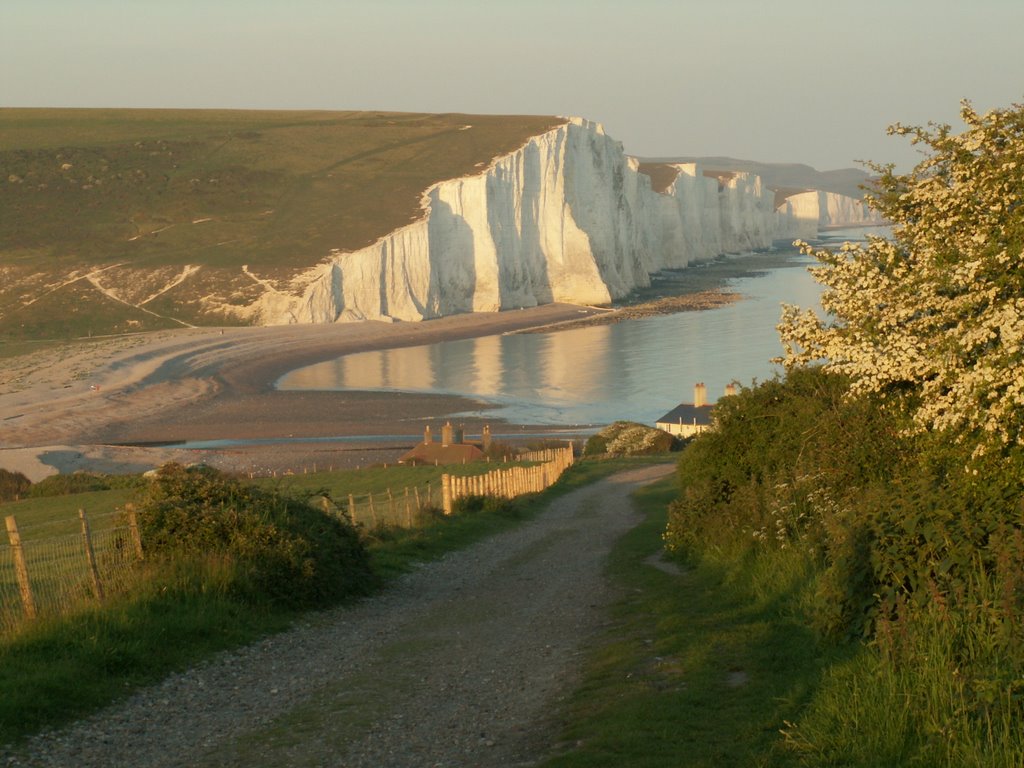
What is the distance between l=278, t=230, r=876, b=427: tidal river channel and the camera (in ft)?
218

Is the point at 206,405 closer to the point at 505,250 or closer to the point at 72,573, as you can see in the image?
the point at 505,250

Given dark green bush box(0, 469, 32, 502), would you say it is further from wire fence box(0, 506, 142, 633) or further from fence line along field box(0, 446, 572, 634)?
wire fence box(0, 506, 142, 633)

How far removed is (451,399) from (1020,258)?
59.3m

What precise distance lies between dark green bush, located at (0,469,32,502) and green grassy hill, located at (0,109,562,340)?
161 feet

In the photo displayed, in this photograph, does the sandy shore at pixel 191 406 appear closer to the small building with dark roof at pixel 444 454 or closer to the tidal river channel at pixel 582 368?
the small building with dark roof at pixel 444 454

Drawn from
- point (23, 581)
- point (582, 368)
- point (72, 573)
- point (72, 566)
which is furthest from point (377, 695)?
point (582, 368)

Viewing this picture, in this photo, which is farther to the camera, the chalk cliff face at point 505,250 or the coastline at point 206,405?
the chalk cliff face at point 505,250

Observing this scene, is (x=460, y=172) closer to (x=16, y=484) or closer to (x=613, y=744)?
(x=16, y=484)

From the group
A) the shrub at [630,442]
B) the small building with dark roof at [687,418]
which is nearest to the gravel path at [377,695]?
the shrub at [630,442]

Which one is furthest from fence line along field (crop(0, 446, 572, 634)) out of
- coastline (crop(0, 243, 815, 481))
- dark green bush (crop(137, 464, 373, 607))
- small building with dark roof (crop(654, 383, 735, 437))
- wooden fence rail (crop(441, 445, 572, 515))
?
small building with dark roof (crop(654, 383, 735, 437))

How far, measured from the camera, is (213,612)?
38.4ft

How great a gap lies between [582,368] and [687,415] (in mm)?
23337

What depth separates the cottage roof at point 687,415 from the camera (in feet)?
181

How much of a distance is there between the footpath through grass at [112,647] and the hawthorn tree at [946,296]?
21.3ft
